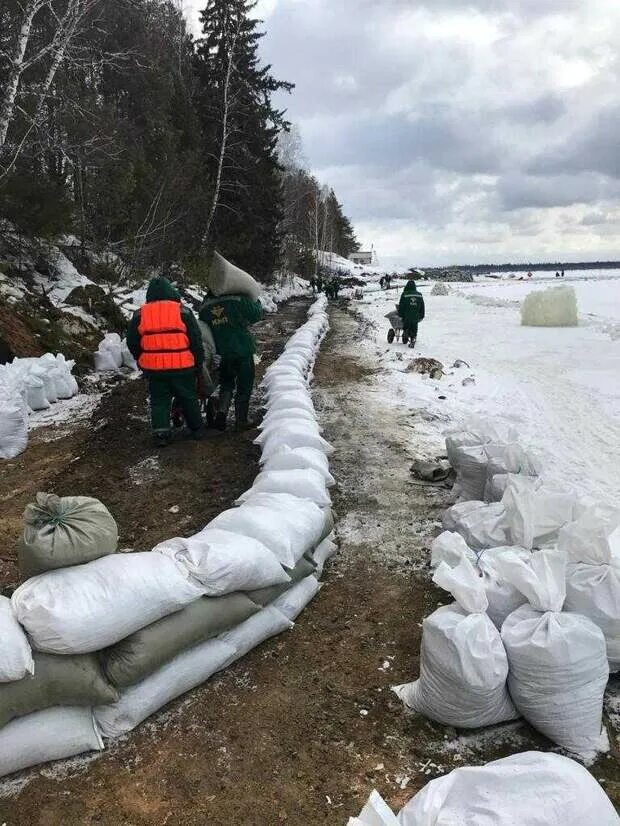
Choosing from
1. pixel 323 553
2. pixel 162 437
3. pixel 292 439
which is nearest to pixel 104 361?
pixel 162 437

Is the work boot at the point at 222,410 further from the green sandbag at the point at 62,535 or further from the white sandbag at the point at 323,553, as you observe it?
the green sandbag at the point at 62,535

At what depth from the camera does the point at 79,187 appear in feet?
40.0

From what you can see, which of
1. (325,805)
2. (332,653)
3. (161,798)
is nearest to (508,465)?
(332,653)

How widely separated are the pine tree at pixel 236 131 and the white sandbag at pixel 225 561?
17.9m

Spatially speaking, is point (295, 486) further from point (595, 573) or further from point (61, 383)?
point (61, 383)

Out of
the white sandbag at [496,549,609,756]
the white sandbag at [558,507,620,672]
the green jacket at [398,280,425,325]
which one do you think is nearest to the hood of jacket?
the white sandbag at [558,507,620,672]

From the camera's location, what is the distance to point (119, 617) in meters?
2.05

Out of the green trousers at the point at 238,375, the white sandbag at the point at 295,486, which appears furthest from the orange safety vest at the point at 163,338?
the white sandbag at the point at 295,486

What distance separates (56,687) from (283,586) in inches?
42.5

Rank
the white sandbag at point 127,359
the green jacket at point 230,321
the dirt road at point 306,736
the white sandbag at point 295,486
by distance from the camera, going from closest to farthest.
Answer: the dirt road at point 306,736 < the white sandbag at point 295,486 < the green jacket at point 230,321 < the white sandbag at point 127,359

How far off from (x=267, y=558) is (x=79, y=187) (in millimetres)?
12054

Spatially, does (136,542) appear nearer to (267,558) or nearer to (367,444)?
(267,558)

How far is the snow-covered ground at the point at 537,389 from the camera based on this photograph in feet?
16.3

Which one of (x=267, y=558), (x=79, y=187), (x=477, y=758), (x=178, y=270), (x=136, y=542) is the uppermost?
(x=79, y=187)
